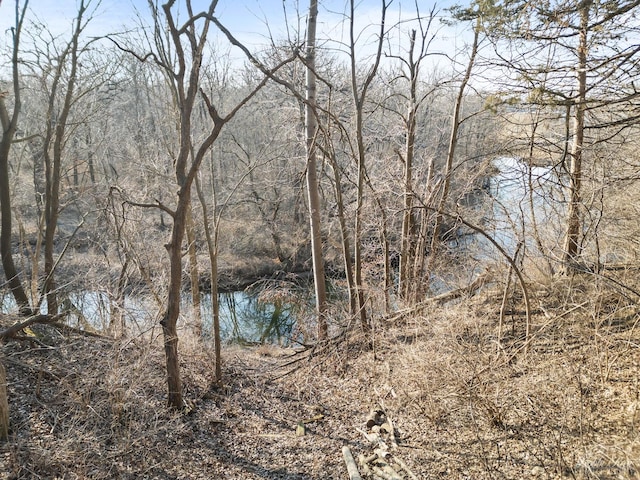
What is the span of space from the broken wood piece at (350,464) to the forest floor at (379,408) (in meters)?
0.12

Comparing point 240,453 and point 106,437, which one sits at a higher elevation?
point 106,437

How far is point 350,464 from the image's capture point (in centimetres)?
512

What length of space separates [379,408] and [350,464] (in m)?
1.38

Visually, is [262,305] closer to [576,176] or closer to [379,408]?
[379,408]

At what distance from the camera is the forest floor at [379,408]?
4.64 metres

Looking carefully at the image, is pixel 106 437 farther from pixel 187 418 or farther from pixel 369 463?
pixel 369 463

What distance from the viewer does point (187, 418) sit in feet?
22.0

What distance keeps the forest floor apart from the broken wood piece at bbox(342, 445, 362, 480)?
0.38 feet

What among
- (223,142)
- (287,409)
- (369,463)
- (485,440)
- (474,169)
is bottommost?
(287,409)

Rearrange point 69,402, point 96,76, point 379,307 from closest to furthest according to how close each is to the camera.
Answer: point 69,402 < point 379,307 < point 96,76

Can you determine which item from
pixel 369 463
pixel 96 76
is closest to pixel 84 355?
pixel 369 463

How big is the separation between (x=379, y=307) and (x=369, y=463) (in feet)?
17.4

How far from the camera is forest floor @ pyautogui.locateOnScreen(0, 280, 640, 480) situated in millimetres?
4637

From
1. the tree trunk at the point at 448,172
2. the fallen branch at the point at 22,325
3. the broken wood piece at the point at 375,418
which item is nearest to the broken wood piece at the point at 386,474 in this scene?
the broken wood piece at the point at 375,418
